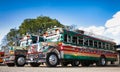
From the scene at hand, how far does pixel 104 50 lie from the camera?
22.0 meters

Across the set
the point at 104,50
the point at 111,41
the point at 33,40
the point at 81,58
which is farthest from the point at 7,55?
the point at 111,41

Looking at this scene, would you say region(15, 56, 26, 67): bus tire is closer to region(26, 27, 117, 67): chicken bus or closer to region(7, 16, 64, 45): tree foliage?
region(26, 27, 117, 67): chicken bus

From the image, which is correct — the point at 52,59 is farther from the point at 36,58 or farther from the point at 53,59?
the point at 36,58

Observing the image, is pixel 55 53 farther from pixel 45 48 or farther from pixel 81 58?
pixel 81 58

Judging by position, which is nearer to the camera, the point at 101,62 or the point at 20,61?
the point at 20,61

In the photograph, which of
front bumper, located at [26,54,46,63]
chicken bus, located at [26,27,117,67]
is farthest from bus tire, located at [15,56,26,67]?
front bumper, located at [26,54,46,63]

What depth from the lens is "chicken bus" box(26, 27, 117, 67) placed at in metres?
15.5

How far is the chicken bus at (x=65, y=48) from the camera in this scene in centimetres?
1555

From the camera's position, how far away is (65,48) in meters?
16.4

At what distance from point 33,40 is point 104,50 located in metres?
7.42

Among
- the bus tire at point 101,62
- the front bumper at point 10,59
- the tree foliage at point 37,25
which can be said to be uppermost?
the tree foliage at point 37,25

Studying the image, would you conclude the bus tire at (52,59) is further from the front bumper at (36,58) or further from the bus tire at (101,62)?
the bus tire at (101,62)

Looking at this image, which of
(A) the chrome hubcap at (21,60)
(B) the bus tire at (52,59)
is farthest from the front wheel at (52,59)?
(A) the chrome hubcap at (21,60)

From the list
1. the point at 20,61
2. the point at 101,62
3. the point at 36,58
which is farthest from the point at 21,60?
the point at 101,62
